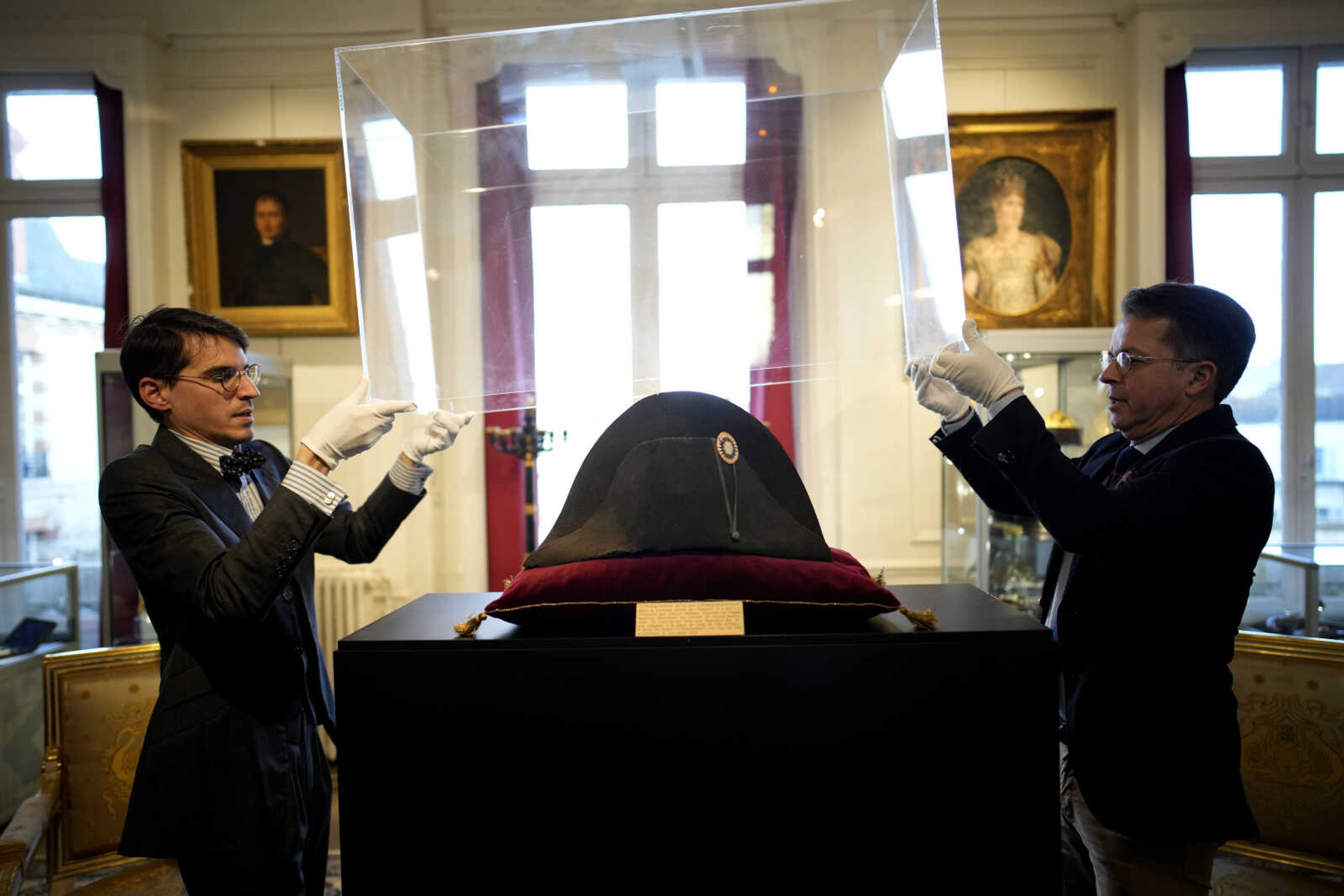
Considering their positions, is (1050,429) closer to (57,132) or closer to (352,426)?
(352,426)

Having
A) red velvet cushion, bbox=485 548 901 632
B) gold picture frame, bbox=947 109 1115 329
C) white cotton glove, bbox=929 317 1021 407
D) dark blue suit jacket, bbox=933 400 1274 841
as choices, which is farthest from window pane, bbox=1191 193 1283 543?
red velvet cushion, bbox=485 548 901 632

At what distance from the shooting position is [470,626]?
4.59 feet

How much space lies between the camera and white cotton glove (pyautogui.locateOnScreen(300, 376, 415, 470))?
163 centimetres

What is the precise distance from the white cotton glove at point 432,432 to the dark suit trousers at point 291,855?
1.87 feet

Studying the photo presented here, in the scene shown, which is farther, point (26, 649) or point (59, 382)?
point (59, 382)

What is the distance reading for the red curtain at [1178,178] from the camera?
4344mm

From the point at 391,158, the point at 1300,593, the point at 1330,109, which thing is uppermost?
the point at 1330,109

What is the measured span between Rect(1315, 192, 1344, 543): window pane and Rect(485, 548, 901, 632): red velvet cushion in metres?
4.43

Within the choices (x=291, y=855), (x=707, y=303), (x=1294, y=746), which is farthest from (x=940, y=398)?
(x=291, y=855)

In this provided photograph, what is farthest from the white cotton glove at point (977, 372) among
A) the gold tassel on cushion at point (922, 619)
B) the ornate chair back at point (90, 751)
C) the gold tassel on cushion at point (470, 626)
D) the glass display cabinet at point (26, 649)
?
the glass display cabinet at point (26, 649)

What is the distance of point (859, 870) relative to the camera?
1.34 m

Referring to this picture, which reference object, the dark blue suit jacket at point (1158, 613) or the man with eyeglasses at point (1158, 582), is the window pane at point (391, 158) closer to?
the man with eyeglasses at point (1158, 582)

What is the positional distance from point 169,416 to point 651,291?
985 millimetres

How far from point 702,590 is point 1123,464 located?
94cm
